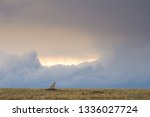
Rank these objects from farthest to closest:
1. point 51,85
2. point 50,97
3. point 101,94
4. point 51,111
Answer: point 51,85 < point 101,94 < point 50,97 < point 51,111

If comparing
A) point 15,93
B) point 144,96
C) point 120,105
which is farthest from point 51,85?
point 120,105

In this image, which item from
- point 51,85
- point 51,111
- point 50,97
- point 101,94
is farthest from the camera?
point 51,85

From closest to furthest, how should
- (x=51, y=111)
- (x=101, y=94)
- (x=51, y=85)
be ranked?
(x=51, y=111) < (x=101, y=94) < (x=51, y=85)

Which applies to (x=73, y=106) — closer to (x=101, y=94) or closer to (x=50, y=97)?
(x=50, y=97)

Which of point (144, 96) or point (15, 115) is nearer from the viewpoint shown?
point (15, 115)

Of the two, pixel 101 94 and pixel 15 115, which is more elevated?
pixel 101 94

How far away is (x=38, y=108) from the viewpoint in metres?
51.1

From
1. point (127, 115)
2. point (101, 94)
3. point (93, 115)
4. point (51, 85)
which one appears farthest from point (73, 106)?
point (51, 85)

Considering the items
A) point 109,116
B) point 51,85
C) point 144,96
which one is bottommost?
point 109,116

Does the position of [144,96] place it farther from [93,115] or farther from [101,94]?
[93,115]

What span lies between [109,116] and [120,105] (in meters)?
2.52

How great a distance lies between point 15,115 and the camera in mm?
51469

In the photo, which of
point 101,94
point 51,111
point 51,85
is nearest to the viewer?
point 51,111

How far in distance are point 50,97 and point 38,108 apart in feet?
60.9
